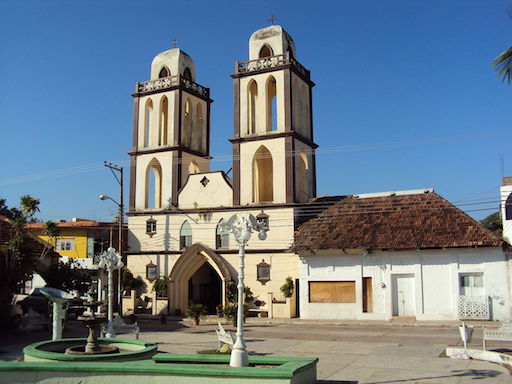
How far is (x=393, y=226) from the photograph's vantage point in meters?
30.6

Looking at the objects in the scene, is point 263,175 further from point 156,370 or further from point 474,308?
point 156,370

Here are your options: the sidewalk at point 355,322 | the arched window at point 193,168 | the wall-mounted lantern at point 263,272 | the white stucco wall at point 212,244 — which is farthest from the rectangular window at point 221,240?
the arched window at point 193,168

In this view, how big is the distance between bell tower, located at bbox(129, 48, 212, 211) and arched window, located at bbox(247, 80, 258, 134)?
200 inches

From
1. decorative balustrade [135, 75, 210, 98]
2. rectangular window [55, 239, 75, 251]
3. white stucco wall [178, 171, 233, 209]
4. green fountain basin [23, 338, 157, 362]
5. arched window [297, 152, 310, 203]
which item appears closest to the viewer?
green fountain basin [23, 338, 157, 362]

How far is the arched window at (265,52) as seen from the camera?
36.2m

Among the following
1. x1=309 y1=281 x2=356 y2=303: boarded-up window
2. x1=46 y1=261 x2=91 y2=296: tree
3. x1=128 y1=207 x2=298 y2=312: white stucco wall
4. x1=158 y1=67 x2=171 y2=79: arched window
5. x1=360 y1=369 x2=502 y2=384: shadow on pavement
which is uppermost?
x1=158 y1=67 x2=171 y2=79: arched window

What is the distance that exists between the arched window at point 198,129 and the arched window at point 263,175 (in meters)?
5.86

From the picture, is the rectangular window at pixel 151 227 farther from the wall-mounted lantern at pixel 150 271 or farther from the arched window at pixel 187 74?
the arched window at pixel 187 74

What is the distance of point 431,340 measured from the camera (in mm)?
21125

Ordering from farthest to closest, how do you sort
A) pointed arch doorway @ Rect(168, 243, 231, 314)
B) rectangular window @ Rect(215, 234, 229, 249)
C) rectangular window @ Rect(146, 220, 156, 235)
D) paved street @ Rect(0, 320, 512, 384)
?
rectangular window @ Rect(146, 220, 156, 235)
rectangular window @ Rect(215, 234, 229, 249)
pointed arch doorway @ Rect(168, 243, 231, 314)
paved street @ Rect(0, 320, 512, 384)

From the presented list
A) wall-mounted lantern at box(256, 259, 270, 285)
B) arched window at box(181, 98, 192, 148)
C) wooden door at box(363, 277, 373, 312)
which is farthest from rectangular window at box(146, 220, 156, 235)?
wooden door at box(363, 277, 373, 312)

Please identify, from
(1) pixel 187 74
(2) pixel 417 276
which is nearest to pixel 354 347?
(2) pixel 417 276

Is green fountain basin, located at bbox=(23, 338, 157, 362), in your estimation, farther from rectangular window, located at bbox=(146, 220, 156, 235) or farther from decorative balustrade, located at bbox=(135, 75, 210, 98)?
decorative balustrade, located at bbox=(135, 75, 210, 98)

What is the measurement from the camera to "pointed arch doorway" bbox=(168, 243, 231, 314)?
1339 inches
